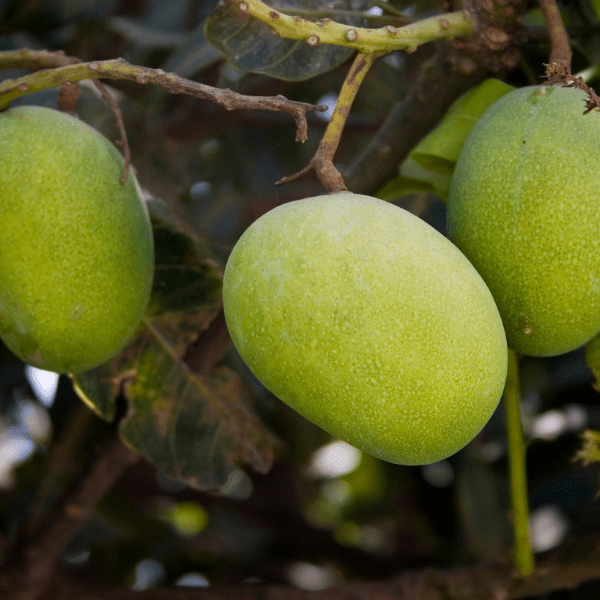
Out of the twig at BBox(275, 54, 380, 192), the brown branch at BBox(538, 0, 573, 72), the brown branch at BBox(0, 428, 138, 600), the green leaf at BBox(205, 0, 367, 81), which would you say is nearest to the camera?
the twig at BBox(275, 54, 380, 192)

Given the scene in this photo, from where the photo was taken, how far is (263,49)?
99 centimetres

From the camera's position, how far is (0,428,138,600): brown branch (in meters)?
1.32

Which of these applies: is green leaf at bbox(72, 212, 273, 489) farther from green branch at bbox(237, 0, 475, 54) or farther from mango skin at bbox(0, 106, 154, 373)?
green branch at bbox(237, 0, 475, 54)

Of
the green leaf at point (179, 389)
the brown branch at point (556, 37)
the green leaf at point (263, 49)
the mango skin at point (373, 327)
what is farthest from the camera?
the green leaf at point (179, 389)

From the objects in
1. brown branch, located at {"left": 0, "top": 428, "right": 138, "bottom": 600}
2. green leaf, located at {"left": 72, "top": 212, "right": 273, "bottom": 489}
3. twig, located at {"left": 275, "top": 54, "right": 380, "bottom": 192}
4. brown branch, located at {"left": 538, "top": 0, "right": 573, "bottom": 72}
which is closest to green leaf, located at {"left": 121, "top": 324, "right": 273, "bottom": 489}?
green leaf, located at {"left": 72, "top": 212, "right": 273, "bottom": 489}

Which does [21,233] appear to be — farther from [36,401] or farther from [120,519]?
[120,519]

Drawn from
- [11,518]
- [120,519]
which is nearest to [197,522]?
[120,519]

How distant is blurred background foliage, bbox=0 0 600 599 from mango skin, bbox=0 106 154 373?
0.43m

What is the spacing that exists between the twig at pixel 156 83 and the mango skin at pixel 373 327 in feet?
0.33

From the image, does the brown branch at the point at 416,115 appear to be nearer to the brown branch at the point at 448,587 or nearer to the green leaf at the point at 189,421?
the green leaf at the point at 189,421

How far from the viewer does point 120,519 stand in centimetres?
193

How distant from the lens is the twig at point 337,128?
740 mm

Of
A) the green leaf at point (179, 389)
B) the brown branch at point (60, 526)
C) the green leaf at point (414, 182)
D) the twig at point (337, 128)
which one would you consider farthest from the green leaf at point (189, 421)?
the twig at point (337, 128)

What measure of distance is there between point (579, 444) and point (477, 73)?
1053 millimetres
